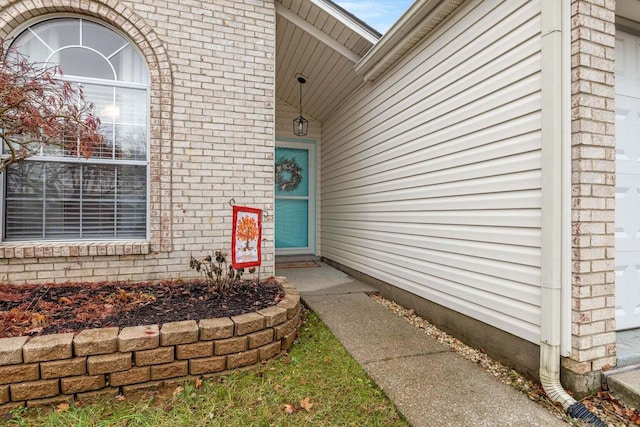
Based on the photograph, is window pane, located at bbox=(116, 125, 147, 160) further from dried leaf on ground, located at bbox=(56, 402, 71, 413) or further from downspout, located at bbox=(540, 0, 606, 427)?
downspout, located at bbox=(540, 0, 606, 427)

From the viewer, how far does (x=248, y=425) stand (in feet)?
5.96

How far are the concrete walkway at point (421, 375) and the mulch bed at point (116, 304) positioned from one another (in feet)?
2.69

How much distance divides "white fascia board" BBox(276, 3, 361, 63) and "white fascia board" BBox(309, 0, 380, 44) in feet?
1.21

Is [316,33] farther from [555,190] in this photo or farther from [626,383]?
[626,383]

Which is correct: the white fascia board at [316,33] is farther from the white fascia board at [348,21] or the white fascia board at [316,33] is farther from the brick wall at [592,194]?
the brick wall at [592,194]

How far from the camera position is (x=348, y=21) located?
13.4 ft

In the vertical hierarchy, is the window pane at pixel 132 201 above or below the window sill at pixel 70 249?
above

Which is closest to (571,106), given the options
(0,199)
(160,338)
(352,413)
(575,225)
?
(575,225)

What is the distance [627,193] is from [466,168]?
3.73 feet

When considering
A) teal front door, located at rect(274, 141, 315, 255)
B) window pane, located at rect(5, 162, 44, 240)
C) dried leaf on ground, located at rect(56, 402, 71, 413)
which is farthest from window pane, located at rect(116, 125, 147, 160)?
teal front door, located at rect(274, 141, 315, 255)

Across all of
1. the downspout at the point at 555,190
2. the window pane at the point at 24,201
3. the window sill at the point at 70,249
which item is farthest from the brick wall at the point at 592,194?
the window pane at the point at 24,201

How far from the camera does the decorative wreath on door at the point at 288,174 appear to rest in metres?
6.51

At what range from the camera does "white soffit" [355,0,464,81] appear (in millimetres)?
3012

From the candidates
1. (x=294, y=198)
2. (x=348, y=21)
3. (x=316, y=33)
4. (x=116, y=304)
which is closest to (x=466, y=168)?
(x=348, y=21)
